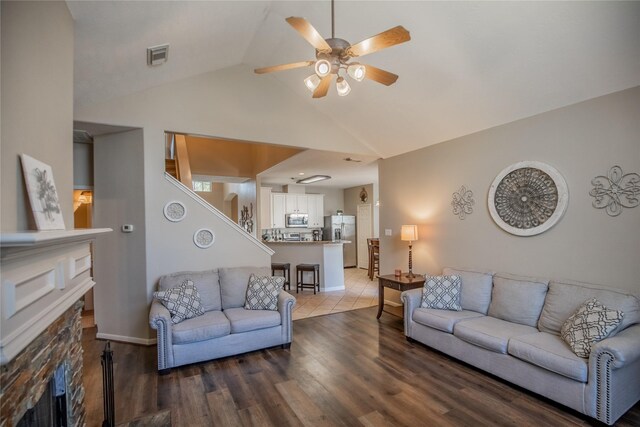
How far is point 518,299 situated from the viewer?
3182 mm

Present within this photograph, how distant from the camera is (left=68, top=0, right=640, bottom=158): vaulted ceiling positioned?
2.38 m

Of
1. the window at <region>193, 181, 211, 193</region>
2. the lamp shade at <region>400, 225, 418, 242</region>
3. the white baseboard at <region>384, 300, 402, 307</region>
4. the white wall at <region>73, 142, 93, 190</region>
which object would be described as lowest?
the white baseboard at <region>384, 300, 402, 307</region>

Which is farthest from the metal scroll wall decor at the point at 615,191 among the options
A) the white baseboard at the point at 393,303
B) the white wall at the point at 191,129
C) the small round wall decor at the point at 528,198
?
the white wall at the point at 191,129

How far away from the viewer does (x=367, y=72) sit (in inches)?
96.1

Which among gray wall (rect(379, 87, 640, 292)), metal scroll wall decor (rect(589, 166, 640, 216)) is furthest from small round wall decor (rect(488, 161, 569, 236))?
metal scroll wall decor (rect(589, 166, 640, 216))

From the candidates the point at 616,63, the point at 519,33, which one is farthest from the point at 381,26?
the point at 616,63

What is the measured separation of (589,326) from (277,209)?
712 cm

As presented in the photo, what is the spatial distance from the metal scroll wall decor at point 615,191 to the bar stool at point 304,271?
4.52m

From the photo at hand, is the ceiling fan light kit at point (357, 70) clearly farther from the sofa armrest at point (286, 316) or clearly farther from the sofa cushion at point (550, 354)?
the sofa cushion at point (550, 354)

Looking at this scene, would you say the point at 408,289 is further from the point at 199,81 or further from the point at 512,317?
the point at 199,81

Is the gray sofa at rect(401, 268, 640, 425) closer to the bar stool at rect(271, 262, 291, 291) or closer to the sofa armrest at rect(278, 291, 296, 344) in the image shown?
the sofa armrest at rect(278, 291, 296, 344)

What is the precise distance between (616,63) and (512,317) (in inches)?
96.1

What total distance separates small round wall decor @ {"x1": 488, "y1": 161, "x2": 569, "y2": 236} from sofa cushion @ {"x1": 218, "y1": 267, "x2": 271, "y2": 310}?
318 cm

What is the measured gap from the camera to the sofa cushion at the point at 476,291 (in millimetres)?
3521
